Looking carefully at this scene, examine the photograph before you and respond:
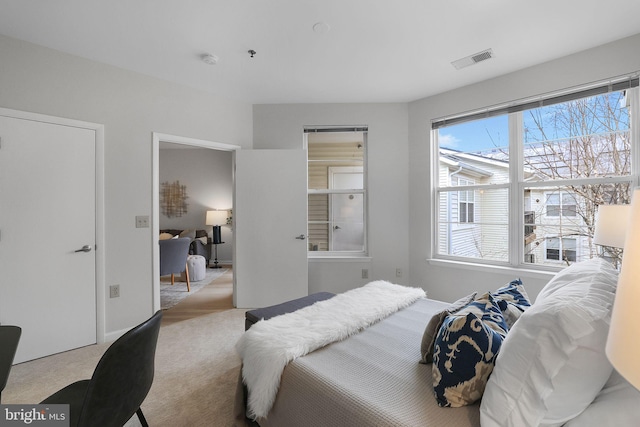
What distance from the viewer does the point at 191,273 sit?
4.67 m

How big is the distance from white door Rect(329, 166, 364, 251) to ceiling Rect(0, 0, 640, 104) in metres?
1.15

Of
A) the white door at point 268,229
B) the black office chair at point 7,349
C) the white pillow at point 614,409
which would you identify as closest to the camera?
the white pillow at point 614,409

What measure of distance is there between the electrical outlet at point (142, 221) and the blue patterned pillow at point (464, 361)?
2814 mm

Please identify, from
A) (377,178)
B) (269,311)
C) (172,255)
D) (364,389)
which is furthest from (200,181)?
(364,389)

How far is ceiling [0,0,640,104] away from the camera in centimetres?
187

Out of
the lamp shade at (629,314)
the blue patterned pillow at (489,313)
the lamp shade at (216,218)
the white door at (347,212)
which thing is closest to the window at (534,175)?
the white door at (347,212)

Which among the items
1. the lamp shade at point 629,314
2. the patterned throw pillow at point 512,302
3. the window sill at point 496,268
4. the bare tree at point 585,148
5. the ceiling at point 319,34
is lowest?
the window sill at point 496,268

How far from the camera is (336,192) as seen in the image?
3.70 metres

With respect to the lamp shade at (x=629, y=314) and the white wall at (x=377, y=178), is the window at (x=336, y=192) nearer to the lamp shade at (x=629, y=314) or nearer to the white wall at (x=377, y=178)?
the white wall at (x=377, y=178)

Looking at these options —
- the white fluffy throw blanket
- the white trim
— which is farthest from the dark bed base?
the white trim

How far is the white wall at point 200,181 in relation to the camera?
6363mm

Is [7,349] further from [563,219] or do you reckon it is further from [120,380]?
[563,219]

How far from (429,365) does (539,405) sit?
50 centimetres

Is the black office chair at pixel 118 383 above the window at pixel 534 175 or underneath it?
underneath
